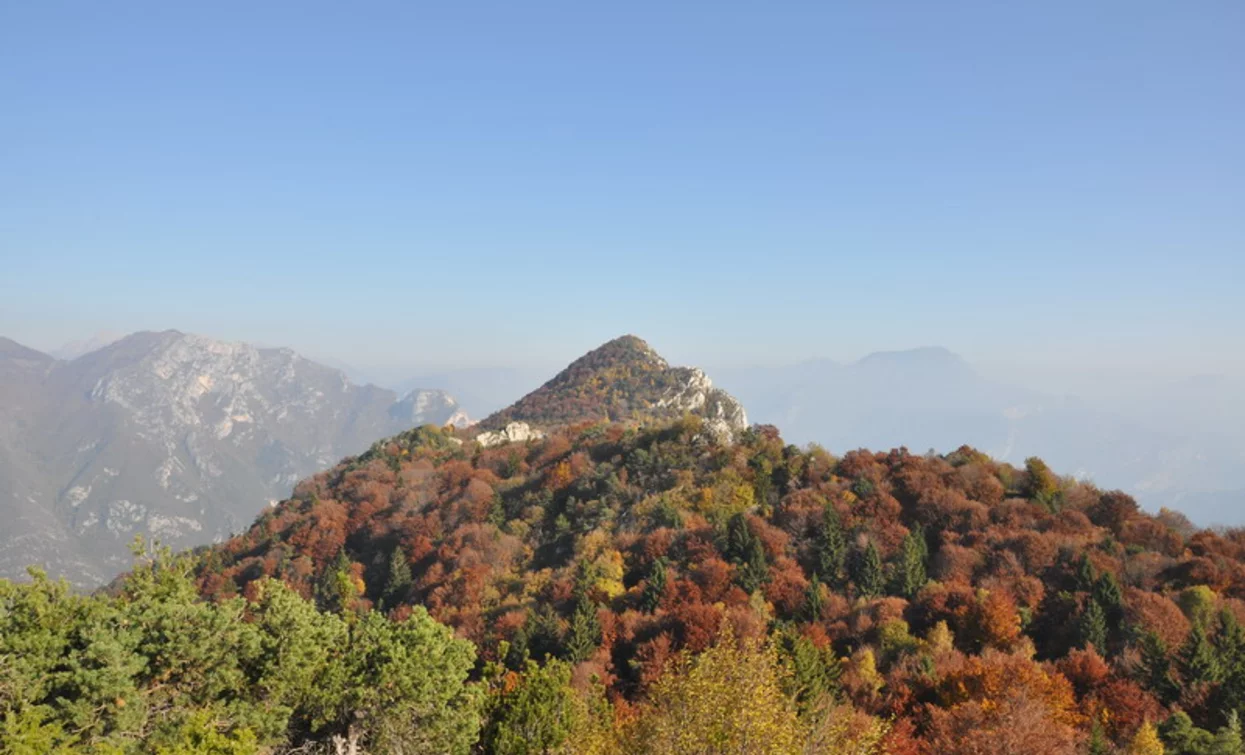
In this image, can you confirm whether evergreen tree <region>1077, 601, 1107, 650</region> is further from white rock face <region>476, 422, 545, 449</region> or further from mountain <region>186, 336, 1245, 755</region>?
white rock face <region>476, 422, 545, 449</region>

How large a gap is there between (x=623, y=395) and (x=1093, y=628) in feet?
280

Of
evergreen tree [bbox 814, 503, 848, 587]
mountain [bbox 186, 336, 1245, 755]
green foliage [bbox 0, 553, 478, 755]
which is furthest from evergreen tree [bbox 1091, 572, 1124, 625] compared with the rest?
green foliage [bbox 0, 553, 478, 755]

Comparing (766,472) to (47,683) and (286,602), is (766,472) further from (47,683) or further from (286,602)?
(47,683)

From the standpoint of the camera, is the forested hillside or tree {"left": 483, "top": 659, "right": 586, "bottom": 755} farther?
the forested hillside

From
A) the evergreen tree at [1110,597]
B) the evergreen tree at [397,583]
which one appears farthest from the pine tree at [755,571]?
the evergreen tree at [397,583]

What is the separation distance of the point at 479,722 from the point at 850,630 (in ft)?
74.0

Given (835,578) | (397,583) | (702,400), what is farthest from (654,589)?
(702,400)

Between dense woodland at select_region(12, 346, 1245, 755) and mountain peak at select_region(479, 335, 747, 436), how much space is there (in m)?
29.0

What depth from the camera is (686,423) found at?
209 feet

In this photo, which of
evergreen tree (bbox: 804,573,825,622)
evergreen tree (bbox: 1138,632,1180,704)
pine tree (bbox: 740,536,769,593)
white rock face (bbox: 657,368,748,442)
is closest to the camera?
evergreen tree (bbox: 1138,632,1180,704)

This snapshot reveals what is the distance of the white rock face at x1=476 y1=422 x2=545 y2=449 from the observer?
86.1 metres

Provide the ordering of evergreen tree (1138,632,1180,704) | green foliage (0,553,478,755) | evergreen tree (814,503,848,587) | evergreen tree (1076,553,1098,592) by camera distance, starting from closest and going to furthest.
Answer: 1. green foliage (0,553,478,755)
2. evergreen tree (1138,632,1180,704)
3. evergreen tree (1076,553,1098,592)
4. evergreen tree (814,503,848,587)

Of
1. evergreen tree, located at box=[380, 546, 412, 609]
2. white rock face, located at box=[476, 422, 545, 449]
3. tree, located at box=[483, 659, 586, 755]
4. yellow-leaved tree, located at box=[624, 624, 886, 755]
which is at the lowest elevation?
evergreen tree, located at box=[380, 546, 412, 609]

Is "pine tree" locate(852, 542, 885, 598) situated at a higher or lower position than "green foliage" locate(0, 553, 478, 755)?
lower
